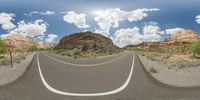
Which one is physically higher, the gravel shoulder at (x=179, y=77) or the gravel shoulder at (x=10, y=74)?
the gravel shoulder at (x=10, y=74)

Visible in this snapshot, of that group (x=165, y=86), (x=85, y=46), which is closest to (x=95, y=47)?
(x=85, y=46)

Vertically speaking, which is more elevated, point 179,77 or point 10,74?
point 10,74

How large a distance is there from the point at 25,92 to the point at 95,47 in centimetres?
8765

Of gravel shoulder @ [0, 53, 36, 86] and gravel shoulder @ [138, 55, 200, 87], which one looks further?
gravel shoulder @ [0, 53, 36, 86]

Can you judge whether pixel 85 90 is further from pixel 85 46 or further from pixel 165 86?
pixel 85 46

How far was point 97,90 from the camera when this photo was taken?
11.4 meters

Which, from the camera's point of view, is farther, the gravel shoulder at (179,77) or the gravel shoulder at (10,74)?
the gravel shoulder at (10,74)

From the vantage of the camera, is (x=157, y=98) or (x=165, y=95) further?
(x=165, y=95)

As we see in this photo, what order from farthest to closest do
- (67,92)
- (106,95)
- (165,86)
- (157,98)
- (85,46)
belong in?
1. (85,46)
2. (165,86)
3. (67,92)
4. (106,95)
5. (157,98)

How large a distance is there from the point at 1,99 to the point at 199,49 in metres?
130

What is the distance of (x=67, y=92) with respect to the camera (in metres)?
10.8

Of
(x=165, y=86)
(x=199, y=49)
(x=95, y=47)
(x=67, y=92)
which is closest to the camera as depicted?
(x=67, y=92)

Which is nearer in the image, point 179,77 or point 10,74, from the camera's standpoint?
point 179,77

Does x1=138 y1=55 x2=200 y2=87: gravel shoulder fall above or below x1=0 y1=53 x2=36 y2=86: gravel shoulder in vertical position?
below
